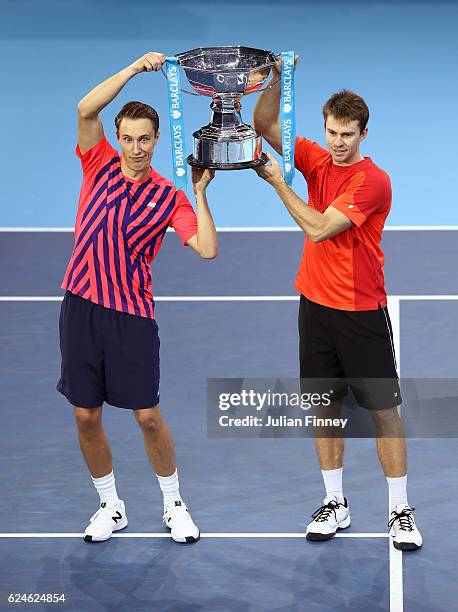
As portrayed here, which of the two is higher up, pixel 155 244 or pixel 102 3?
pixel 102 3

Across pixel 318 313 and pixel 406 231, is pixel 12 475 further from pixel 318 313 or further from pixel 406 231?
pixel 406 231

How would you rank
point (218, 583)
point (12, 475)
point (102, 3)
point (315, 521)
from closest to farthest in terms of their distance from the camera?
point (218, 583)
point (315, 521)
point (12, 475)
point (102, 3)

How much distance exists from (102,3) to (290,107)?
A: 13.6 meters

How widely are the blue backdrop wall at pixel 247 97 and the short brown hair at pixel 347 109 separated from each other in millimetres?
5810

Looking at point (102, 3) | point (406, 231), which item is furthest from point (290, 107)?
point (102, 3)

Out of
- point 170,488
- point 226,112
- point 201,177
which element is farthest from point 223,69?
point 170,488

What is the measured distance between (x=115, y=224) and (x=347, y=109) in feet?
4.30

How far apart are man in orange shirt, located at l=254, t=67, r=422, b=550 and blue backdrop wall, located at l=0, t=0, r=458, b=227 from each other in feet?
18.0

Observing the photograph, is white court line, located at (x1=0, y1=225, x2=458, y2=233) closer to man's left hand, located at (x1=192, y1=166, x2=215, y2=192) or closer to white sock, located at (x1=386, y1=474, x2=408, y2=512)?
white sock, located at (x1=386, y1=474, x2=408, y2=512)

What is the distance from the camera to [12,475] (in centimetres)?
812

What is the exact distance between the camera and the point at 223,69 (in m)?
5.70

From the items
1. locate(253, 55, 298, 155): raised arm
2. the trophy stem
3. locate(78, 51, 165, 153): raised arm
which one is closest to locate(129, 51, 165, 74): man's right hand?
locate(78, 51, 165, 153): raised arm

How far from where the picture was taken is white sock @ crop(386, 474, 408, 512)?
735 centimetres

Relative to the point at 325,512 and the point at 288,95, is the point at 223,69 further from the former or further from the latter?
the point at 325,512
